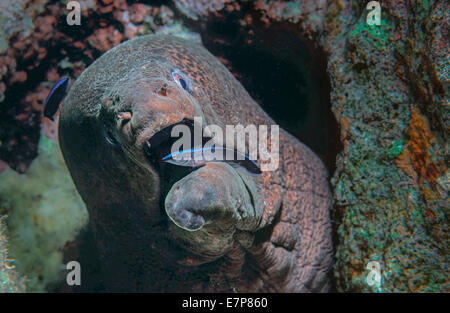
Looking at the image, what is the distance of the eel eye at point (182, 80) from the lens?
1.74 meters

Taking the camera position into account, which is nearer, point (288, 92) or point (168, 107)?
point (168, 107)

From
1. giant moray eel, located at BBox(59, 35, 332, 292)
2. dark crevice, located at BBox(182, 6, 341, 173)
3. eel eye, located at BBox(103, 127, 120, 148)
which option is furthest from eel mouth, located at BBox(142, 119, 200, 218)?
dark crevice, located at BBox(182, 6, 341, 173)

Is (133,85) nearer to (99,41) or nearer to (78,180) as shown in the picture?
(78,180)

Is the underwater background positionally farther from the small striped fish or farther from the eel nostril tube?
the eel nostril tube

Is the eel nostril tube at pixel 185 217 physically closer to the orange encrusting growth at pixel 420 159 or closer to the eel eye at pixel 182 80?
the eel eye at pixel 182 80

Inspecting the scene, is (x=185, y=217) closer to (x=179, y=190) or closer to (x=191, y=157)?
(x=179, y=190)

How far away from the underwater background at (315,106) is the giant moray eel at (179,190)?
32 centimetres

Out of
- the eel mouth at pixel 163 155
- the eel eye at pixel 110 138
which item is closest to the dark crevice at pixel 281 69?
the eel mouth at pixel 163 155

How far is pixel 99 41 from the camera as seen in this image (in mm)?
2904

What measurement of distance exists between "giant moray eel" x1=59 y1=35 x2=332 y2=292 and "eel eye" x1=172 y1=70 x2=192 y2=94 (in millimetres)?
40

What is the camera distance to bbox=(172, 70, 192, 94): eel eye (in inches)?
68.4

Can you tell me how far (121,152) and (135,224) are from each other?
590mm
